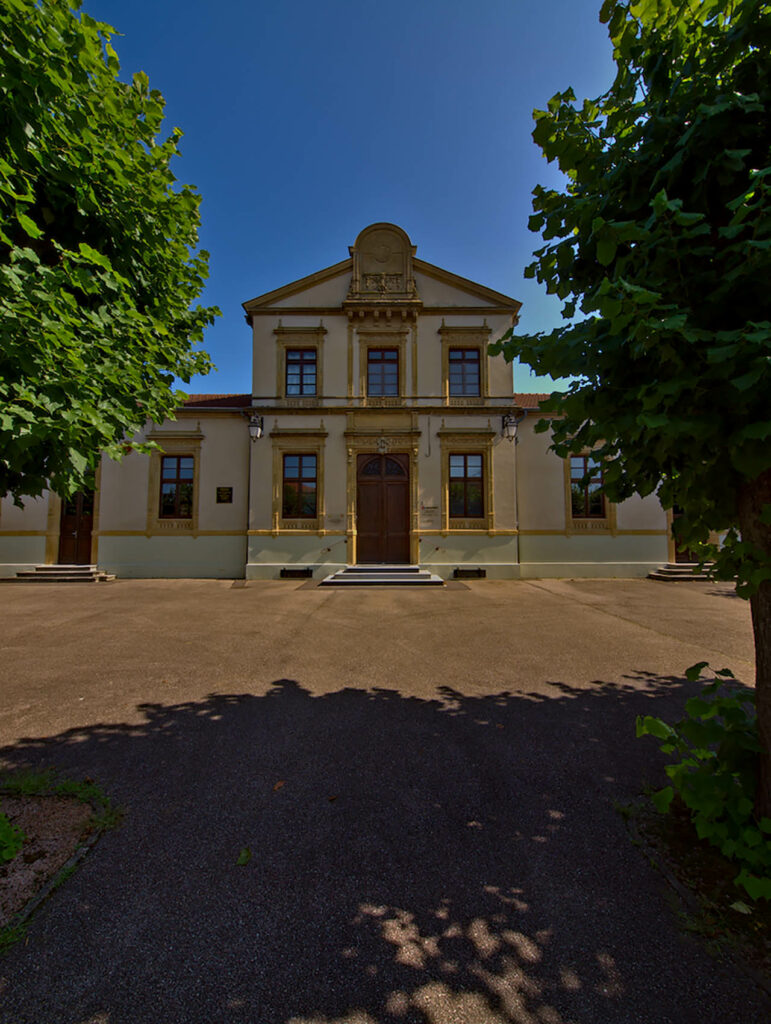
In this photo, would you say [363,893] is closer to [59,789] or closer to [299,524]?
[59,789]

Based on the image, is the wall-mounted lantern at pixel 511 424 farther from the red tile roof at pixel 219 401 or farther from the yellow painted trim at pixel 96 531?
the yellow painted trim at pixel 96 531

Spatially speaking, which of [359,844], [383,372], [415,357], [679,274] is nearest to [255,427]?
[383,372]

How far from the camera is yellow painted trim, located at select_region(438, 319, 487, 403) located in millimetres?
14617

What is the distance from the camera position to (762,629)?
2.16 m

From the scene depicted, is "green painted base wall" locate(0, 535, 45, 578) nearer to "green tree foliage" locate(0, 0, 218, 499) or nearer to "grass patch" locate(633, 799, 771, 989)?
"green tree foliage" locate(0, 0, 218, 499)

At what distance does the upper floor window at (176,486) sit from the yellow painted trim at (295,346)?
3937mm

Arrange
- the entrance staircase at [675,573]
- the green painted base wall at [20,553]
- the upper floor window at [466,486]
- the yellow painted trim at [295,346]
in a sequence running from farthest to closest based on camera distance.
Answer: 1. the yellow painted trim at [295,346]
2. the upper floor window at [466,486]
3. the green painted base wall at [20,553]
4. the entrance staircase at [675,573]

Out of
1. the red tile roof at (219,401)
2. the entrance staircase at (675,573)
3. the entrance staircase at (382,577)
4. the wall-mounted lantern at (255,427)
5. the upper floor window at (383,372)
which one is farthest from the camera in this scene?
the red tile roof at (219,401)

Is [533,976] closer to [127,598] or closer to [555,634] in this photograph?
[555,634]

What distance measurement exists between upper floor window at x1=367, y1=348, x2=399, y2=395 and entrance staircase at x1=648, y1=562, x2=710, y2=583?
10137mm

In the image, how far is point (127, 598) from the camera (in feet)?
34.6

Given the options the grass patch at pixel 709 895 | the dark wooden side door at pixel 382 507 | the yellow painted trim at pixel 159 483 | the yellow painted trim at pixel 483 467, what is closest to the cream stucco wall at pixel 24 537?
the yellow painted trim at pixel 159 483

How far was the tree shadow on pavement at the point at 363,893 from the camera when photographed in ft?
5.10

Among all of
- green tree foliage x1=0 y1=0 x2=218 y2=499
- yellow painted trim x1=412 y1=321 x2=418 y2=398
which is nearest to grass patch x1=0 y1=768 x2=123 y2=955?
green tree foliage x1=0 y1=0 x2=218 y2=499
